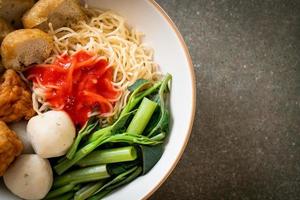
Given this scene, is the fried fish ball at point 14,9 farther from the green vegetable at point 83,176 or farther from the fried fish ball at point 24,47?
the green vegetable at point 83,176

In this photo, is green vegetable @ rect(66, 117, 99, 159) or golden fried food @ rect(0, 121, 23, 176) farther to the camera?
green vegetable @ rect(66, 117, 99, 159)

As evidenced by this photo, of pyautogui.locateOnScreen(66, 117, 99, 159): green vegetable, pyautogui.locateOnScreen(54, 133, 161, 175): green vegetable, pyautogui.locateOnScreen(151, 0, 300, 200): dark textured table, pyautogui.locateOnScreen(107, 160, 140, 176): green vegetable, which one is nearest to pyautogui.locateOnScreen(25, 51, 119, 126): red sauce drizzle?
pyautogui.locateOnScreen(66, 117, 99, 159): green vegetable

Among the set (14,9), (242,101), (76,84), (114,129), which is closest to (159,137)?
(114,129)

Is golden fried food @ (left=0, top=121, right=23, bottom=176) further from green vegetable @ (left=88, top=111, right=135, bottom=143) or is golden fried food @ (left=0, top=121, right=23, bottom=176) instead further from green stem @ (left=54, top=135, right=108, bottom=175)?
green vegetable @ (left=88, top=111, right=135, bottom=143)

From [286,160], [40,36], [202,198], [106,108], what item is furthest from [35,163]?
[286,160]

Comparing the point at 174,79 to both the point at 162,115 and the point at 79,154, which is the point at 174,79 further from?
the point at 79,154

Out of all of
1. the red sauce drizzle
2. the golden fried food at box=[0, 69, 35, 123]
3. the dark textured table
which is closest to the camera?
the golden fried food at box=[0, 69, 35, 123]

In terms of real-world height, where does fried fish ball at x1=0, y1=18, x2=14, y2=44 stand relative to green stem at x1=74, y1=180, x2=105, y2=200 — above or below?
above
